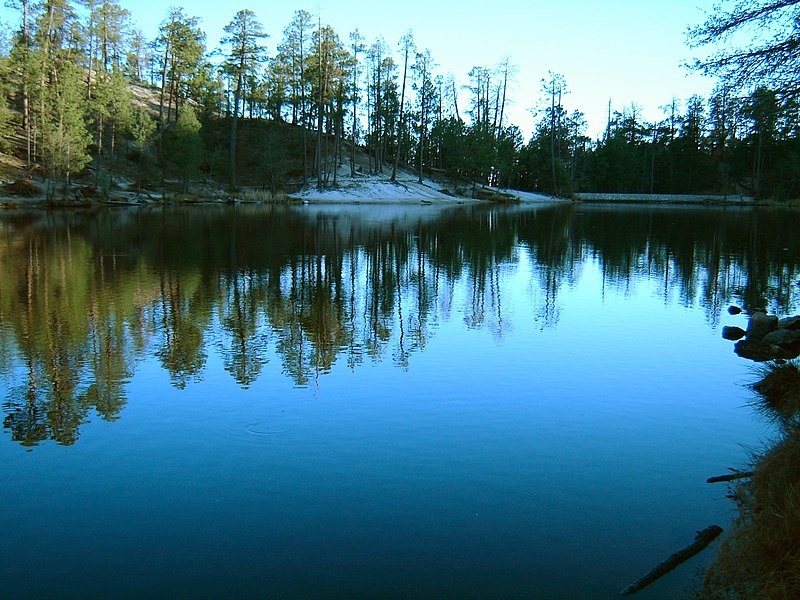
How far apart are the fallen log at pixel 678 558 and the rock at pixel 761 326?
817 centimetres

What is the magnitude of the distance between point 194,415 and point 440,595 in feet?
14.5

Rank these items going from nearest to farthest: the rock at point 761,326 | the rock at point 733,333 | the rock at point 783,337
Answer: the rock at point 783,337 < the rock at point 761,326 < the rock at point 733,333

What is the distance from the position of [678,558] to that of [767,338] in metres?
8.42

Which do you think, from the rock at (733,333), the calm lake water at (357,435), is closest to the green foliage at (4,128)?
the calm lake water at (357,435)

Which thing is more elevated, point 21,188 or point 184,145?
point 184,145

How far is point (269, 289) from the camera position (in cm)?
1688

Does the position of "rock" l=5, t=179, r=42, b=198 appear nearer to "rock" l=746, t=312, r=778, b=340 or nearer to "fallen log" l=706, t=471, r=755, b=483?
"rock" l=746, t=312, r=778, b=340

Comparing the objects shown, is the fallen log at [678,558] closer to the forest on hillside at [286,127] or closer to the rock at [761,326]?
the rock at [761,326]

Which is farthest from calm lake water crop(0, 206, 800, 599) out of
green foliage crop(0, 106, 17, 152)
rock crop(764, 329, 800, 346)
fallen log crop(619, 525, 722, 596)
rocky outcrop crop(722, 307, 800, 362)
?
green foliage crop(0, 106, 17, 152)

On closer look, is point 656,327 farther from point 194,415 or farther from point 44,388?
point 44,388

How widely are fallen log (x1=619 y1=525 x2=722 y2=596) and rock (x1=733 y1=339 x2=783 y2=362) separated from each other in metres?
6.91

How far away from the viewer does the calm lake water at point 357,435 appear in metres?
5.16

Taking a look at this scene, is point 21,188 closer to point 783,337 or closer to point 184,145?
point 184,145

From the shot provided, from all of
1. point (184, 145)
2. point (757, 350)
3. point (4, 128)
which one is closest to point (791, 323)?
point (757, 350)
